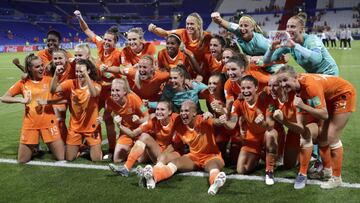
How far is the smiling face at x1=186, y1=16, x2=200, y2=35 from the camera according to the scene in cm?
618

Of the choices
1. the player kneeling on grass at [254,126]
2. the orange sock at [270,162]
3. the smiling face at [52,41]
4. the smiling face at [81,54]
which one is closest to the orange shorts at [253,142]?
the player kneeling on grass at [254,126]

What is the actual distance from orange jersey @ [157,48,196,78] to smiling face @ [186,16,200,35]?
15.6 inches

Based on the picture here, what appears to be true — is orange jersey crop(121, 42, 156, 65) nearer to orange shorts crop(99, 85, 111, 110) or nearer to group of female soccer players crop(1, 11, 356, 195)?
group of female soccer players crop(1, 11, 356, 195)

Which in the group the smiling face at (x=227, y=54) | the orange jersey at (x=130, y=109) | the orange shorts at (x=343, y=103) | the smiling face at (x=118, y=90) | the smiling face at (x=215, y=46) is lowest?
the orange jersey at (x=130, y=109)

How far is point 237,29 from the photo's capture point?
5828mm

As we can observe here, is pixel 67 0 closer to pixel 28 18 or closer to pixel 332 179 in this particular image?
pixel 28 18

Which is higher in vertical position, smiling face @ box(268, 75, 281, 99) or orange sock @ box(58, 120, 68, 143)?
smiling face @ box(268, 75, 281, 99)

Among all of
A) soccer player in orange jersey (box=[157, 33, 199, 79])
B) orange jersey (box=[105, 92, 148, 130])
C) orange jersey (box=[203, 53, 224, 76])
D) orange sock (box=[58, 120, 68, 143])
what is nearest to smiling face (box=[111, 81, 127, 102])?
orange jersey (box=[105, 92, 148, 130])

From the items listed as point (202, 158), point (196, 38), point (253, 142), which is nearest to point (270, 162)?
point (253, 142)

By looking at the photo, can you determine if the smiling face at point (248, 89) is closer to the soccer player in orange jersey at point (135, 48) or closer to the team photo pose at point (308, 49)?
the team photo pose at point (308, 49)

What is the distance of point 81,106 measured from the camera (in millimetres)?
6020

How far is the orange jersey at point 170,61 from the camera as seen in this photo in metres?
6.38

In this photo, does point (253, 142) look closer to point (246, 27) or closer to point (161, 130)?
point (161, 130)

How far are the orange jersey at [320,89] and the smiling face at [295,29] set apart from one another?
606 millimetres
